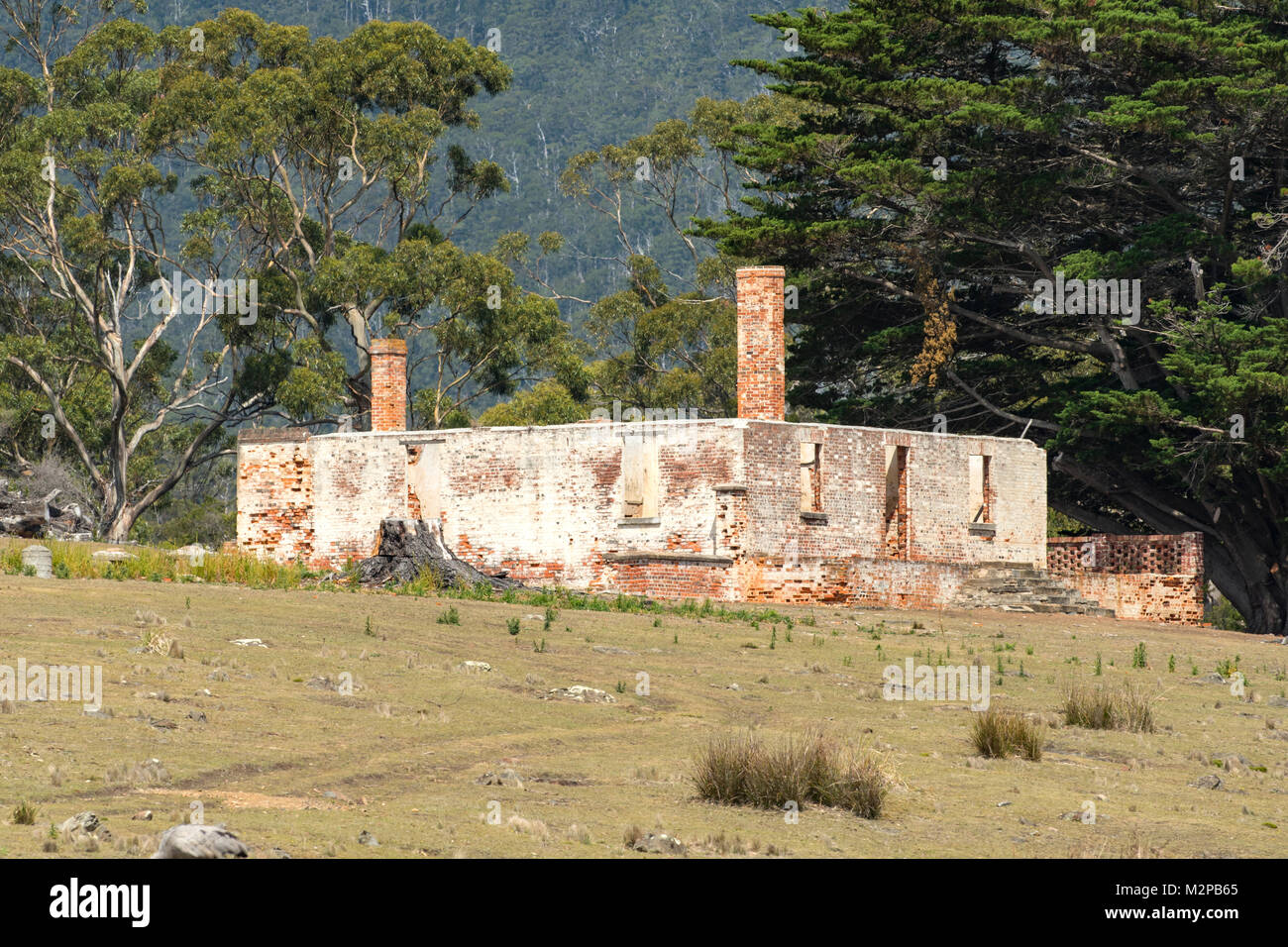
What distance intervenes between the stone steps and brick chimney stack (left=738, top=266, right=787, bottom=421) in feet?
14.9

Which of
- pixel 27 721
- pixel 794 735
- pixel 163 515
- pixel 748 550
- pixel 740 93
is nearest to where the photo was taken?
pixel 27 721

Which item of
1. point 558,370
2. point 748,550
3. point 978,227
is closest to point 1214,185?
point 978,227

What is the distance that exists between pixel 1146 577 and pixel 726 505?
9736 millimetres

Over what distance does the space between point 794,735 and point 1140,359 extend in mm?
26642

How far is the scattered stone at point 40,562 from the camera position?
2522cm

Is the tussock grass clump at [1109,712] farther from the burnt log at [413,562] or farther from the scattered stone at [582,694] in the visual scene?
the burnt log at [413,562]

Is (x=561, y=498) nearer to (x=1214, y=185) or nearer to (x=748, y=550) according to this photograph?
(x=748, y=550)

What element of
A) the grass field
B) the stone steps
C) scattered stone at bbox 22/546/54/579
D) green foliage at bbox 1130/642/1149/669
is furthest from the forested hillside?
the grass field

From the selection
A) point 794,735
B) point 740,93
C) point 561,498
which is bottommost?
point 794,735

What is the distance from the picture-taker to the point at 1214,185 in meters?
38.9

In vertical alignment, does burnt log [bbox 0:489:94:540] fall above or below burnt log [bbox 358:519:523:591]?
above

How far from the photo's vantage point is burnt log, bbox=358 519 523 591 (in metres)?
30.3

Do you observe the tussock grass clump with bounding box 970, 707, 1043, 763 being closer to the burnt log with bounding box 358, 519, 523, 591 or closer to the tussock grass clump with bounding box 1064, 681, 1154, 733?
the tussock grass clump with bounding box 1064, 681, 1154, 733

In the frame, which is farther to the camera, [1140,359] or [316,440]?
[1140,359]
